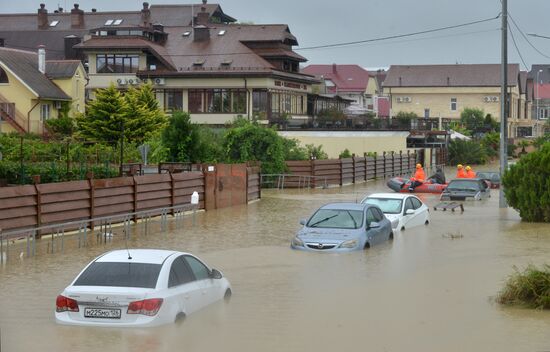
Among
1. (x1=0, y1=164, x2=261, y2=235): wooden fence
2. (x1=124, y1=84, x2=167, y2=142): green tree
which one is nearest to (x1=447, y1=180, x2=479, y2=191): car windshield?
(x1=0, y1=164, x2=261, y2=235): wooden fence

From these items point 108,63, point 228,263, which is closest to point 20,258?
point 228,263

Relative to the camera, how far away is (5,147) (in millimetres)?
46594

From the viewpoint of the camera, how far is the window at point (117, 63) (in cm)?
7731

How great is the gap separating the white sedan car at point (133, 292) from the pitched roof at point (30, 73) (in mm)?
53176

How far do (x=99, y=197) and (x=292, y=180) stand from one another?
2432 cm

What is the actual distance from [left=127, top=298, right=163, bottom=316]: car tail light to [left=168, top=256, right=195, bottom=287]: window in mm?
627

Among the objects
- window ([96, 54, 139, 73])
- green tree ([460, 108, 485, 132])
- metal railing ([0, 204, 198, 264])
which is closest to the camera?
metal railing ([0, 204, 198, 264])

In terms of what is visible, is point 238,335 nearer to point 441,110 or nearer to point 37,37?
point 37,37

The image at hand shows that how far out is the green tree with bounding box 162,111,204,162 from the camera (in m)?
46.5

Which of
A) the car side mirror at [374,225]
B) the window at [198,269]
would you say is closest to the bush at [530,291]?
the window at [198,269]

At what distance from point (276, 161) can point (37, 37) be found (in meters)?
45.2

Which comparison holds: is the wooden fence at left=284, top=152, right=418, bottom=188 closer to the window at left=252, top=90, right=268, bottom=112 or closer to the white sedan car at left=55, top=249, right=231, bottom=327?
the window at left=252, top=90, right=268, bottom=112

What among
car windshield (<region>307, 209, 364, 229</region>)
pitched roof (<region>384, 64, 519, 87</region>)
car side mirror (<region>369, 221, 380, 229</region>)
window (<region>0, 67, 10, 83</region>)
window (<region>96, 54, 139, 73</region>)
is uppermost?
pitched roof (<region>384, 64, 519, 87</region>)

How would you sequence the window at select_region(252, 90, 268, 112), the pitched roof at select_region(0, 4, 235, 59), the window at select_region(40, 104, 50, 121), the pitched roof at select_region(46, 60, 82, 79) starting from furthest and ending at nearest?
the pitched roof at select_region(0, 4, 235, 59) → the window at select_region(252, 90, 268, 112) → the pitched roof at select_region(46, 60, 82, 79) → the window at select_region(40, 104, 50, 121)
